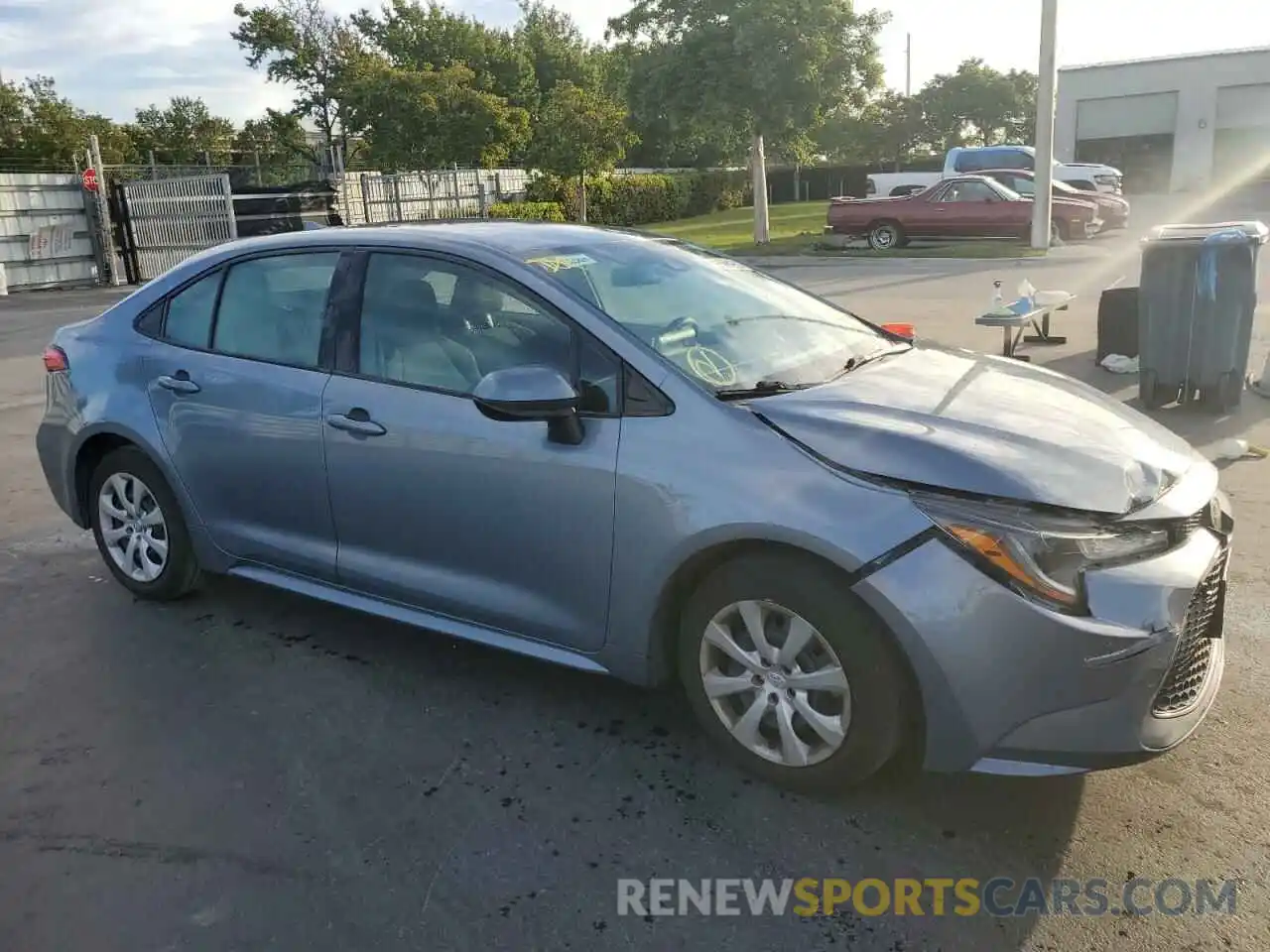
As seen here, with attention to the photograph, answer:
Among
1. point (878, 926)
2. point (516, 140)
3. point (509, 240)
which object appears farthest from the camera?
point (516, 140)

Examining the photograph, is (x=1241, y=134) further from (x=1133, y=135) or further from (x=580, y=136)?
(x=580, y=136)

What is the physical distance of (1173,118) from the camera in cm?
4244

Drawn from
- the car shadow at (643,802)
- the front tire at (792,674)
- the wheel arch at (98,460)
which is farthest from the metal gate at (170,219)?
the front tire at (792,674)

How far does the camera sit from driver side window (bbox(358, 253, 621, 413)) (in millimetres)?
3271

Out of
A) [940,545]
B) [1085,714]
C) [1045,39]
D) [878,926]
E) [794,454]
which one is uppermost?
[1045,39]

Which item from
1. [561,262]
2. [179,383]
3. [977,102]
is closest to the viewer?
[561,262]

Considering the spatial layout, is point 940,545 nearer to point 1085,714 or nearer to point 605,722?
point 1085,714

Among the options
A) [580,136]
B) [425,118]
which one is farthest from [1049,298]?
[425,118]

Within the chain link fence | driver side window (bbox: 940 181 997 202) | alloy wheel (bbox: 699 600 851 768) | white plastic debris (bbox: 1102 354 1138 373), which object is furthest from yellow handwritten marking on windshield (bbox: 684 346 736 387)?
the chain link fence

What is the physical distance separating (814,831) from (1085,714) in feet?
2.52

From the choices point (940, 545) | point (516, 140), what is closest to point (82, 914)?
point (940, 545)

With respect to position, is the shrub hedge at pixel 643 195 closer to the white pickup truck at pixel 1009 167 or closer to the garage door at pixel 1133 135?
the white pickup truck at pixel 1009 167

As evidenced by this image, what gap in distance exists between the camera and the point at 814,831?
2.85m

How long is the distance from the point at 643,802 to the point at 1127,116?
47.4 m
